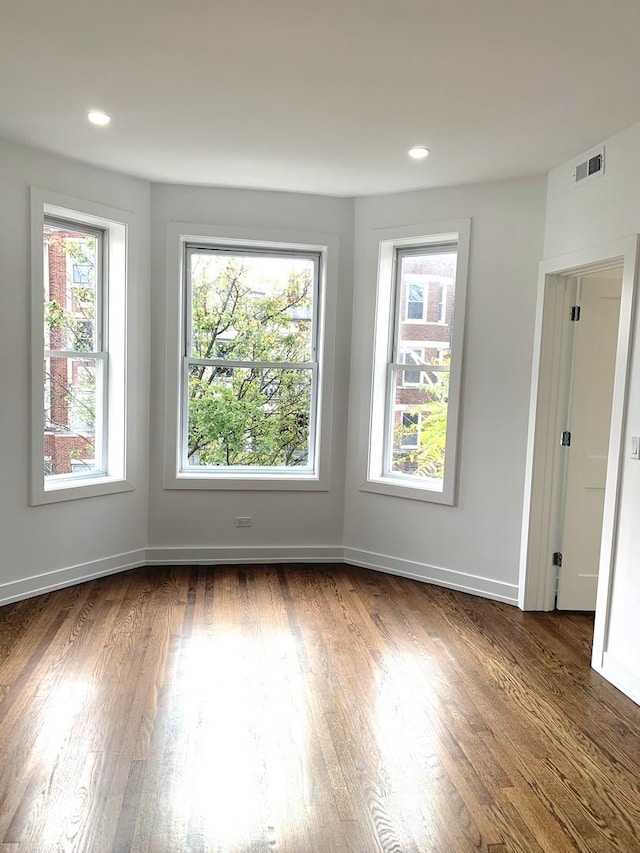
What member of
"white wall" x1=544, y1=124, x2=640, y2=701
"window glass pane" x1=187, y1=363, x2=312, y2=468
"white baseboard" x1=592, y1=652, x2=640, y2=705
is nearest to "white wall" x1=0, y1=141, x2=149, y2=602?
"window glass pane" x1=187, y1=363, x2=312, y2=468

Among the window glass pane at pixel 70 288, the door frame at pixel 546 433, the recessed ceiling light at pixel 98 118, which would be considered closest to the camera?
the recessed ceiling light at pixel 98 118

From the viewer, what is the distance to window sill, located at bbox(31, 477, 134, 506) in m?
4.05

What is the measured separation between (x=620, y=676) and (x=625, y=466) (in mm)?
994

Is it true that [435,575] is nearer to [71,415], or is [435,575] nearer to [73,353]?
[71,415]

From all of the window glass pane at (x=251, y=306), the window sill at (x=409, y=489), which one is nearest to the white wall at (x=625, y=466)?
the window sill at (x=409, y=489)

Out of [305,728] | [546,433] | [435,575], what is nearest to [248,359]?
[435,575]

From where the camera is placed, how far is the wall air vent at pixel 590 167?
3391mm

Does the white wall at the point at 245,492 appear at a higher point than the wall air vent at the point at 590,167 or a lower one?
lower

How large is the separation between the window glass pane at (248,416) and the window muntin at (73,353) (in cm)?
68

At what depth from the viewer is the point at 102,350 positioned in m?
4.52

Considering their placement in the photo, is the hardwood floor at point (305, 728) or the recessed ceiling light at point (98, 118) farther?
the recessed ceiling light at point (98, 118)

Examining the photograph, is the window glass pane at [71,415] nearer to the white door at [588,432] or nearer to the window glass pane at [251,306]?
the window glass pane at [251,306]

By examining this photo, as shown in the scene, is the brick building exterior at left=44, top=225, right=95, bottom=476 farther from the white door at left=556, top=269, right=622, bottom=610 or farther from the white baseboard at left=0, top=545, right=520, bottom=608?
the white door at left=556, top=269, right=622, bottom=610

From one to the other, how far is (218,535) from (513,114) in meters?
3.30
